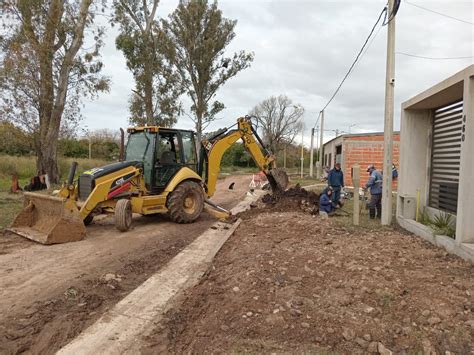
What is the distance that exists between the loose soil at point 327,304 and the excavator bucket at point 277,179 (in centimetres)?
561

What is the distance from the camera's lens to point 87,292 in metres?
5.01

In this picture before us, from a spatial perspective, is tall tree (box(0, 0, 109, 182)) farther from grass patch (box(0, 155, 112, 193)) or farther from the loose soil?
the loose soil

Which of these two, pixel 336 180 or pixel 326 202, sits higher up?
pixel 336 180

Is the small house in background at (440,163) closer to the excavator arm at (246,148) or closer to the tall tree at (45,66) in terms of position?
the excavator arm at (246,148)

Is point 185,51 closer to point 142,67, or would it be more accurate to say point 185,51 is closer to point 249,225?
point 142,67

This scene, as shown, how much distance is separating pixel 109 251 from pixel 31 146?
586 inches

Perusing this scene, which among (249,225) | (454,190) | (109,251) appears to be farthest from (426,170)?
(109,251)

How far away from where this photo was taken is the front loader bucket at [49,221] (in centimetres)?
Answer: 743

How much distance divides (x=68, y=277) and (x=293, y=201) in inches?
294

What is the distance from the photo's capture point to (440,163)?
8.47 meters

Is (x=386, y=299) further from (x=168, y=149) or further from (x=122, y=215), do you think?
(x=168, y=149)

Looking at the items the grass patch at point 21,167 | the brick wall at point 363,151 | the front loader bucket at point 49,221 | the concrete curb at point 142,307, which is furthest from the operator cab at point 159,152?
the grass patch at point 21,167

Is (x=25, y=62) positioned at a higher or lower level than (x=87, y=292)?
higher

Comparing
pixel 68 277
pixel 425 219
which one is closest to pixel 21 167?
pixel 68 277
